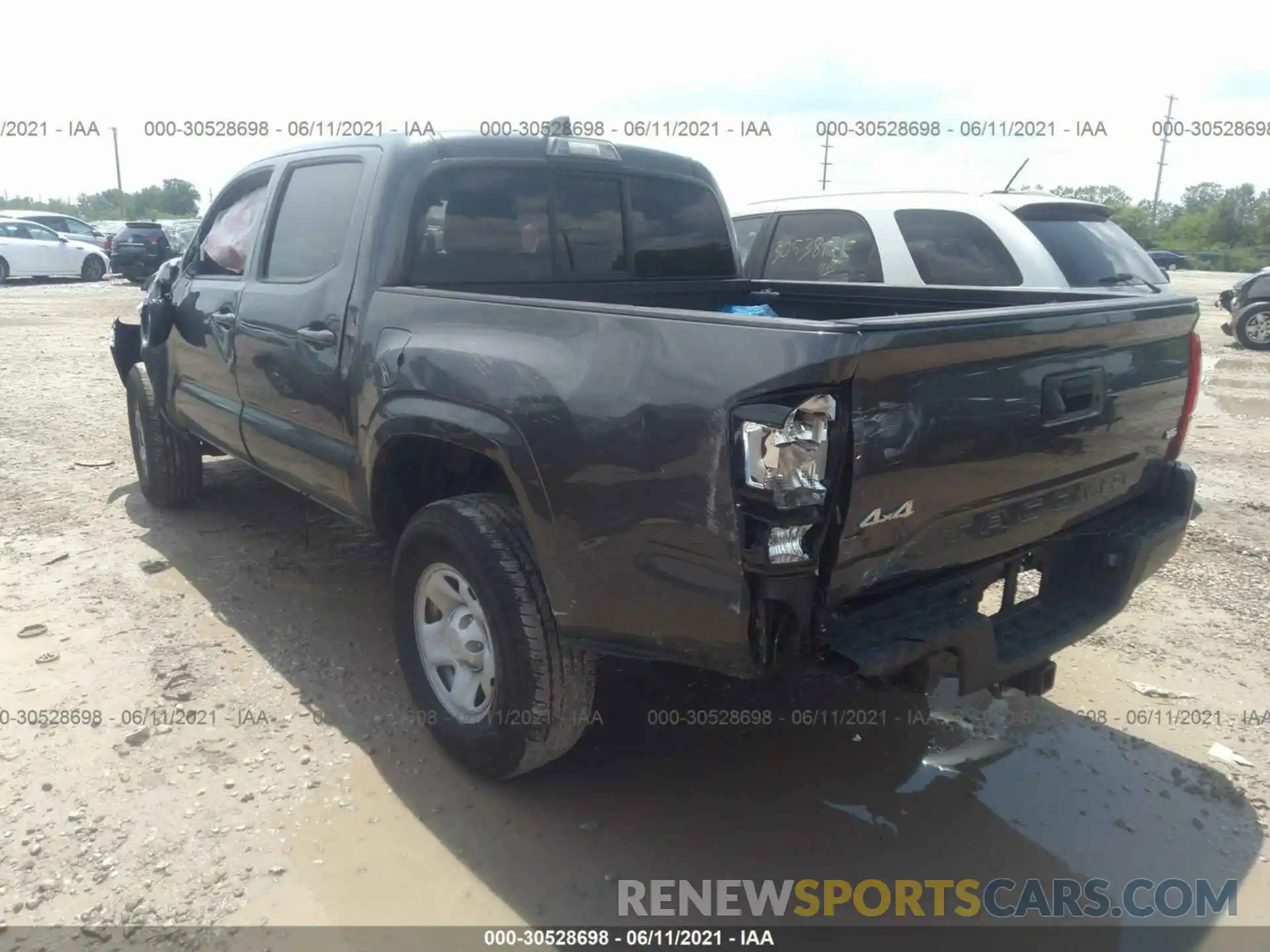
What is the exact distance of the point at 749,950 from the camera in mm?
2398

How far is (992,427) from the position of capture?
233cm

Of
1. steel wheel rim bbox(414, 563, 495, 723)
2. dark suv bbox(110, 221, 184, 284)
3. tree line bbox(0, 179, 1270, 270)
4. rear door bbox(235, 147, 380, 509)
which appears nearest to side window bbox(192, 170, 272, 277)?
rear door bbox(235, 147, 380, 509)

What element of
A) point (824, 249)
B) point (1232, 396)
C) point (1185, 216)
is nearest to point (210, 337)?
point (824, 249)

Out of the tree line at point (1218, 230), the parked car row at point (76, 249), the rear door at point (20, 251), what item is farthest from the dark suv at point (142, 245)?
the tree line at point (1218, 230)

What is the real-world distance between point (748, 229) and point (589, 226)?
3.39 metres

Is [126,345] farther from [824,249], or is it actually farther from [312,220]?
[824,249]

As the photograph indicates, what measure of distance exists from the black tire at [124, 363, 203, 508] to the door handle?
85.7 inches

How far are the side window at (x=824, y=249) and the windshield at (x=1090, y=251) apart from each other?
37.3 inches

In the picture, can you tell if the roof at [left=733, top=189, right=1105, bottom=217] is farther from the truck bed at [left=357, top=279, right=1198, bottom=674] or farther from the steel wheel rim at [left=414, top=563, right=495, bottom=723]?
the steel wheel rim at [left=414, top=563, right=495, bottom=723]

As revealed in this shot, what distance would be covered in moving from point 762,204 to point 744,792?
194 inches

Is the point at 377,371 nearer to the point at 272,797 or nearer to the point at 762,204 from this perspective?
the point at 272,797

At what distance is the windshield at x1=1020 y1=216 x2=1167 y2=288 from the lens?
549 cm

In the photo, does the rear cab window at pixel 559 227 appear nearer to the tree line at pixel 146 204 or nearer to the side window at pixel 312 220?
the side window at pixel 312 220

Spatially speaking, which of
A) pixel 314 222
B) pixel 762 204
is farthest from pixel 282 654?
pixel 762 204
